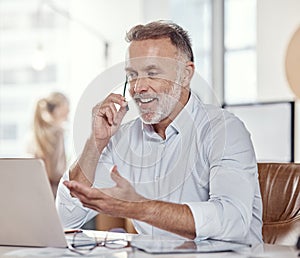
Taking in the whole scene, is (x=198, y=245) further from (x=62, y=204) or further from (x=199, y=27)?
(x=199, y=27)

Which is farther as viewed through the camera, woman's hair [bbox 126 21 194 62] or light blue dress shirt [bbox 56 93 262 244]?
woman's hair [bbox 126 21 194 62]

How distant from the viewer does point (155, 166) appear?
6.31 feet

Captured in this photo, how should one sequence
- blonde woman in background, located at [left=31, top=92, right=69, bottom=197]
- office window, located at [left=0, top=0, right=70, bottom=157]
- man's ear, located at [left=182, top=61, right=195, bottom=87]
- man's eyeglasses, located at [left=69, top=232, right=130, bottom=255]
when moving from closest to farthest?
man's eyeglasses, located at [left=69, top=232, right=130, bottom=255]
man's ear, located at [left=182, top=61, right=195, bottom=87]
blonde woman in background, located at [left=31, top=92, right=69, bottom=197]
office window, located at [left=0, top=0, right=70, bottom=157]

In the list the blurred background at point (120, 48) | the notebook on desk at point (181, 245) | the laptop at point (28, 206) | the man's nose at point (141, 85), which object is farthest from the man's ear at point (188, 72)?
the blurred background at point (120, 48)

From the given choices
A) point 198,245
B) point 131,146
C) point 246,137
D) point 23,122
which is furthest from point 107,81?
point 23,122

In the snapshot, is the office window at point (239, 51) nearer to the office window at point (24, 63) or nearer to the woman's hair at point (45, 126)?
the woman's hair at point (45, 126)

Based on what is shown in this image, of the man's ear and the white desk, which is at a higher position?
the man's ear

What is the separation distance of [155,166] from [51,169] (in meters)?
2.36

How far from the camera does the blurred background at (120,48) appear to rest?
4.16m

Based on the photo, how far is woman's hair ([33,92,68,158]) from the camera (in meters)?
4.25

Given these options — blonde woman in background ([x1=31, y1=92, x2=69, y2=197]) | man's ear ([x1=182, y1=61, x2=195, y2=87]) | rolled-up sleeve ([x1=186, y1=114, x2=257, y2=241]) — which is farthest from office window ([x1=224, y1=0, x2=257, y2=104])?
rolled-up sleeve ([x1=186, y1=114, x2=257, y2=241])

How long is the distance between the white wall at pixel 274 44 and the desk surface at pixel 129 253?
2636 mm

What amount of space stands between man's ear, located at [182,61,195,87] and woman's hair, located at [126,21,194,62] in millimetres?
23

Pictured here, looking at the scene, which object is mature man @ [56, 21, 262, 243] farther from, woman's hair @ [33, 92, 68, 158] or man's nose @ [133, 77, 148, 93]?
woman's hair @ [33, 92, 68, 158]
